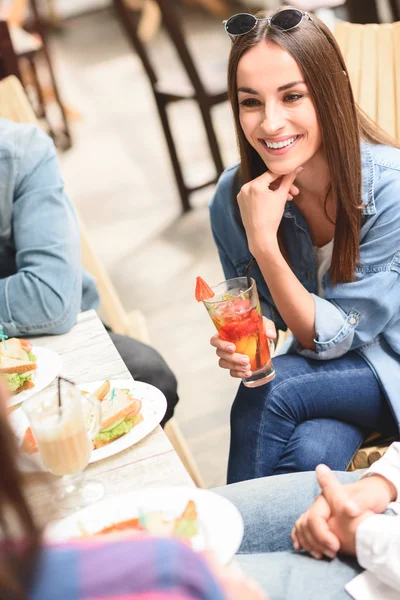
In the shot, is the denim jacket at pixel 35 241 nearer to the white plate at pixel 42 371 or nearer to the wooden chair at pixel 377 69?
the white plate at pixel 42 371

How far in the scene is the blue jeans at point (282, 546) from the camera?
1.12 meters

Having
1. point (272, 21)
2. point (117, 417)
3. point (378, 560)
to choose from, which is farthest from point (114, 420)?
point (272, 21)

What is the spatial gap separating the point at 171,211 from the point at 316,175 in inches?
107

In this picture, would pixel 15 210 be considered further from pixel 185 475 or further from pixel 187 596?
pixel 187 596

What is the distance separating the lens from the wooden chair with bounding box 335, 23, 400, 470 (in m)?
2.17

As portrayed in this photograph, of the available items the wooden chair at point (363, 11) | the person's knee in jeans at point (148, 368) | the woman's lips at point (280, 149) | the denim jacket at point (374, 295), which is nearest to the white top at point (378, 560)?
the denim jacket at point (374, 295)

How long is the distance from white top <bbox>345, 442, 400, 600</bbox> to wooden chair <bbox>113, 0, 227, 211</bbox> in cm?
306

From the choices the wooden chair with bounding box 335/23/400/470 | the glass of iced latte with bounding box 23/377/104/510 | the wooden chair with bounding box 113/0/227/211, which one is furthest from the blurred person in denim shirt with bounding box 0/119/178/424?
the wooden chair with bounding box 113/0/227/211

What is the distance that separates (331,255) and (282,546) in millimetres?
648

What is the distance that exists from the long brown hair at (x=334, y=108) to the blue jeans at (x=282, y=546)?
486 mm

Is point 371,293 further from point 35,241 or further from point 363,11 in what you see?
point 363,11

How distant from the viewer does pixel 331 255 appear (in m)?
1.73

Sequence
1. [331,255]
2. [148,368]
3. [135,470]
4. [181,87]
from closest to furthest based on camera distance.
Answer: [135,470] → [331,255] → [148,368] → [181,87]

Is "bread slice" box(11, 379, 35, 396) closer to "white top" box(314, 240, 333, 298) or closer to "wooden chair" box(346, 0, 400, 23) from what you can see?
"white top" box(314, 240, 333, 298)
